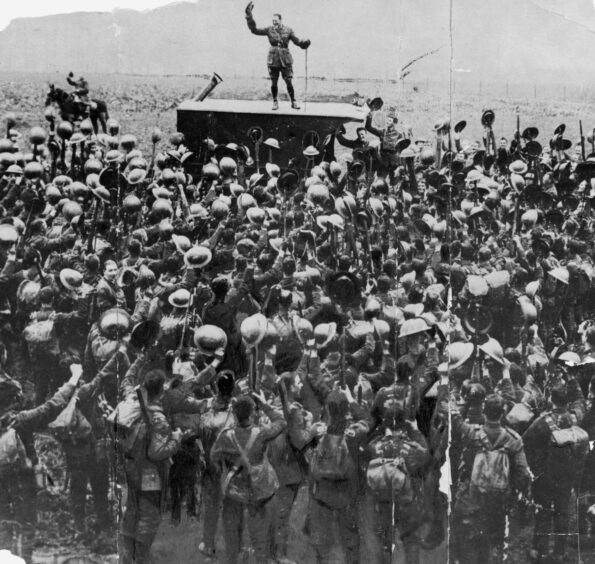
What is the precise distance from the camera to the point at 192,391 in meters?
7.00

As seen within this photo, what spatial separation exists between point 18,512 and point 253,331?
2.29 m

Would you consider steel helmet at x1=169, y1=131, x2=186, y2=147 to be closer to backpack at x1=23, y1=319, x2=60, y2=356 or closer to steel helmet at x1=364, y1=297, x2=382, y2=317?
backpack at x1=23, y1=319, x2=60, y2=356

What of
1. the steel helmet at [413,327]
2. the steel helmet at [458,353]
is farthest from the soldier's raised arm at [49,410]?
the steel helmet at [458,353]

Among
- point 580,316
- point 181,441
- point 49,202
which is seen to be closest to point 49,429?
point 181,441

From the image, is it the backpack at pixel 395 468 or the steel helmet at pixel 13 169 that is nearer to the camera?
the backpack at pixel 395 468

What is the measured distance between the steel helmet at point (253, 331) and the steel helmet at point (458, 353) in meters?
1.43

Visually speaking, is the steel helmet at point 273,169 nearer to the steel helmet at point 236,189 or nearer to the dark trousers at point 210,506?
the steel helmet at point 236,189

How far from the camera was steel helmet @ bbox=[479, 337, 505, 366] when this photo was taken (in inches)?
288

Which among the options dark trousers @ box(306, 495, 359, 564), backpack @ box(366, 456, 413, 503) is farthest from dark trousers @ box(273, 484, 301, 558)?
backpack @ box(366, 456, 413, 503)

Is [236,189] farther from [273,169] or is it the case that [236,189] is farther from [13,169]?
[13,169]

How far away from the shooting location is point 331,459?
692 cm

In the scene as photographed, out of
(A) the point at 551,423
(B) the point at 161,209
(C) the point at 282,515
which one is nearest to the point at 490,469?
(A) the point at 551,423

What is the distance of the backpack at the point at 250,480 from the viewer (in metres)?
6.75

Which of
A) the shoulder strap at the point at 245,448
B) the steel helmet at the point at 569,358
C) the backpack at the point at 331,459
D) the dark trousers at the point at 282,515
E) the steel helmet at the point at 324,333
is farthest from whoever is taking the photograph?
the steel helmet at the point at 569,358
